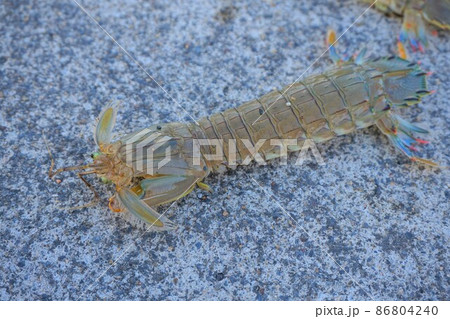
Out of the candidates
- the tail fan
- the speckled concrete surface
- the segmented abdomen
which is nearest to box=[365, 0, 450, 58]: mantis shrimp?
the speckled concrete surface

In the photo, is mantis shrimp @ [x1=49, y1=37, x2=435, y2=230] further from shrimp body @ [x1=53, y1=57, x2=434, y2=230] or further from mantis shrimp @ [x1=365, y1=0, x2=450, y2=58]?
mantis shrimp @ [x1=365, y1=0, x2=450, y2=58]

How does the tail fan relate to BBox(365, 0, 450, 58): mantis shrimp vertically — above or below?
below

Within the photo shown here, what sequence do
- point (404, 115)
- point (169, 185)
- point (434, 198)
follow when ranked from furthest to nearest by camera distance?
1. point (404, 115)
2. point (434, 198)
3. point (169, 185)

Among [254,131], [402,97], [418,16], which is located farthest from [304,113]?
[418,16]

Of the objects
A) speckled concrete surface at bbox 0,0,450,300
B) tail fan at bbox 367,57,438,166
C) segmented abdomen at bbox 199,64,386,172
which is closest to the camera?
speckled concrete surface at bbox 0,0,450,300

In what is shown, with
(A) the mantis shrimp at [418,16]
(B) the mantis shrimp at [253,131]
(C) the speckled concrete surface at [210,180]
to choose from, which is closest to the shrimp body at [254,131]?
(B) the mantis shrimp at [253,131]
